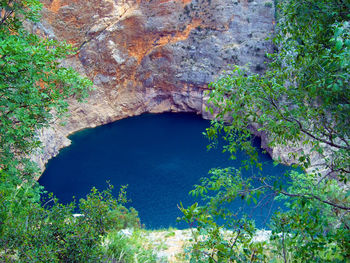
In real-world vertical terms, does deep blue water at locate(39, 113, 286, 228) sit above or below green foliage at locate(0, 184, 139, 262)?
above

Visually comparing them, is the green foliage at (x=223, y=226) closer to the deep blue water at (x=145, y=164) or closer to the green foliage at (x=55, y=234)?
the green foliage at (x=55, y=234)

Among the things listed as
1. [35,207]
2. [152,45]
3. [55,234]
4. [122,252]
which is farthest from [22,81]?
[152,45]

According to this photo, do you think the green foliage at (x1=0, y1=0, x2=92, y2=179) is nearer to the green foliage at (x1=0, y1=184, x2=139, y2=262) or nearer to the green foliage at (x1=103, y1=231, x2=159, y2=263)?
the green foliage at (x1=0, y1=184, x2=139, y2=262)

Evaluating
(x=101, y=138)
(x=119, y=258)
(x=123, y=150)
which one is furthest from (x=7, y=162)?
(x=101, y=138)

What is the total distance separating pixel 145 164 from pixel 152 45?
1440 cm

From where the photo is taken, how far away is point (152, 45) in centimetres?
3131

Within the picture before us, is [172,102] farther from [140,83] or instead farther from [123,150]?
[123,150]

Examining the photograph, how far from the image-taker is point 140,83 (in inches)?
1266

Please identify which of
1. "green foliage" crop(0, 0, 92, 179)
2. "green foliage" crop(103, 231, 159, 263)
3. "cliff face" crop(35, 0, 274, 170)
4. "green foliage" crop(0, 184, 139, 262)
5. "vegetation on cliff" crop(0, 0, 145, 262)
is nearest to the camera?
"green foliage" crop(0, 184, 139, 262)

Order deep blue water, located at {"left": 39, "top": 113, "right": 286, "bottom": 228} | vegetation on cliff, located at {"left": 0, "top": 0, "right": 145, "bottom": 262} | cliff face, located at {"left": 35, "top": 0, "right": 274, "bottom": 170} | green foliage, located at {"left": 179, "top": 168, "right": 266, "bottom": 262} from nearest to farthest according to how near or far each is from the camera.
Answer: green foliage, located at {"left": 179, "top": 168, "right": 266, "bottom": 262} → vegetation on cliff, located at {"left": 0, "top": 0, "right": 145, "bottom": 262} → deep blue water, located at {"left": 39, "top": 113, "right": 286, "bottom": 228} → cliff face, located at {"left": 35, "top": 0, "right": 274, "bottom": 170}

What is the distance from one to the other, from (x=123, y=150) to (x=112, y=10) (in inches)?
574

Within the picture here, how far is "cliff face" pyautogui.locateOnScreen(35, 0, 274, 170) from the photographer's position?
29.0m

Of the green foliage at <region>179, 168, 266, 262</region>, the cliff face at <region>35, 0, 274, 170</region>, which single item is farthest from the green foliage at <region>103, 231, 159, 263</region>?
the cliff face at <region>35, 0, 274, 170</region>

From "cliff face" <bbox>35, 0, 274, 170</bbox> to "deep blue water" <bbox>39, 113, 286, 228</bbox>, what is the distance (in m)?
2.55
